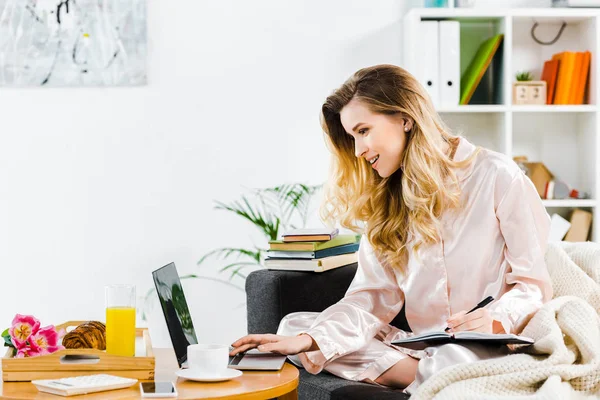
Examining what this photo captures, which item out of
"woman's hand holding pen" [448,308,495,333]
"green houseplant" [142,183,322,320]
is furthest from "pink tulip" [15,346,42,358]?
"green houseplant" [142,183,322,320]

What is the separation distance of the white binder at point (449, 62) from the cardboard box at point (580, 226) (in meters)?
0.70

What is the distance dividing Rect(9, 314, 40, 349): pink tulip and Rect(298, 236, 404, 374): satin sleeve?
0.61 m

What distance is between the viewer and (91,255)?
335 cm

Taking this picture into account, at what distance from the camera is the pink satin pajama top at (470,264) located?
1846 millimetres

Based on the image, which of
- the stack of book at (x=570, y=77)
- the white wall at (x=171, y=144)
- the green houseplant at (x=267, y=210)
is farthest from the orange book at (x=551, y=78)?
the green houseplant at (x=267, y=210)

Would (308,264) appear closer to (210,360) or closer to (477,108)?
(210,360)

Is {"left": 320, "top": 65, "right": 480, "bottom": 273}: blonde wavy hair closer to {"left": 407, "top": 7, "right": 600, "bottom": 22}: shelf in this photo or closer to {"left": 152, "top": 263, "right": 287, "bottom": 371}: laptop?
{"left": 152, "top": 263, "right": 287, "bottom": 371}: laptop

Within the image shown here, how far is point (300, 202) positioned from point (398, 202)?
51.4 inches

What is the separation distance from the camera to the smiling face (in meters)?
1.96

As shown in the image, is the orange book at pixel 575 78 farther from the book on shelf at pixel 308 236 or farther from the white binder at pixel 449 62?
the book on shelf at pixel 308 236

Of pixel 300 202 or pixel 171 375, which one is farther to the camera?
pixel 300 202

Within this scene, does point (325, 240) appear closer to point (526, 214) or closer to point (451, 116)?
point (526, 214)

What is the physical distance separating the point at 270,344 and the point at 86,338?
1.24 ft

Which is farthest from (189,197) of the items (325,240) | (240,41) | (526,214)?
(526,214)
